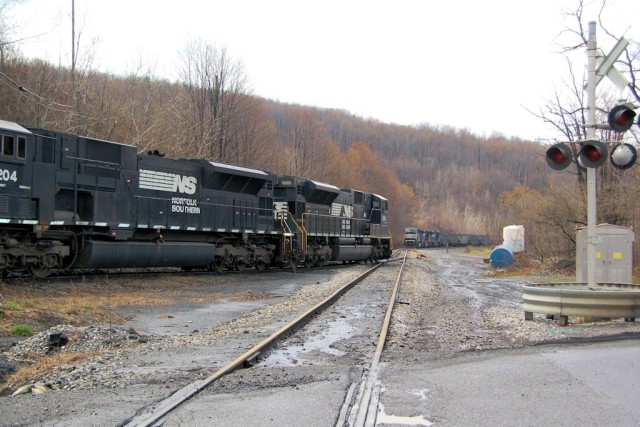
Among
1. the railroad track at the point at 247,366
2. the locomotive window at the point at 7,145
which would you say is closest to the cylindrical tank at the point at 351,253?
the locomotive window at the point at 7,145

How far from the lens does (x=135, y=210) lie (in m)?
16.7

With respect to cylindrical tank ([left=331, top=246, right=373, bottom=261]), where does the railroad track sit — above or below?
below

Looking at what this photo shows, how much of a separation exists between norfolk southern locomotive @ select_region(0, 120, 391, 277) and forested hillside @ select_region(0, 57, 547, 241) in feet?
6.86

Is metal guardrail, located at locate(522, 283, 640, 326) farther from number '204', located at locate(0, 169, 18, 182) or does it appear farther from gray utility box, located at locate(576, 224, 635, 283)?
number '204', located at locate(0, 169, 18, 182)

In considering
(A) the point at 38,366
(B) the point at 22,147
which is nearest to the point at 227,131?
(B) the point at 22,147

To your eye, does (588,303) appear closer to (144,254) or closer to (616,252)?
(616,252)

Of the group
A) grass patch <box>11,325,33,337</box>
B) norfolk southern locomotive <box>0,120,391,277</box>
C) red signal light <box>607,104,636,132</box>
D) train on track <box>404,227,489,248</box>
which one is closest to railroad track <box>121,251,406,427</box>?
grass patch <box>11,325,33,337</box>

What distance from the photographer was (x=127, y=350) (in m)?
7.66

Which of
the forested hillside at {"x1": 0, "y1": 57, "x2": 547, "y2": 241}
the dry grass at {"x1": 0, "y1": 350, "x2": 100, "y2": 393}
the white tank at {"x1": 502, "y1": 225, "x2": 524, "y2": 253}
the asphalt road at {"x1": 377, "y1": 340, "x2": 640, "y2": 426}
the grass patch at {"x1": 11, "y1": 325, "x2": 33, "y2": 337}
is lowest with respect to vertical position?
the dry grass at {"x1": 0, "y1": 350, "x2": 100, "y2": 393}

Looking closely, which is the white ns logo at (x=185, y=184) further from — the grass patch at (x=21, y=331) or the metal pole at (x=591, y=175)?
the metal pole at (x=591, y=175)

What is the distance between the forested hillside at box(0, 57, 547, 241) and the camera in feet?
75.3

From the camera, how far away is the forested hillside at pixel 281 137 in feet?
75.3

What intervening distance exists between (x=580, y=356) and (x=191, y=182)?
14.7 metres

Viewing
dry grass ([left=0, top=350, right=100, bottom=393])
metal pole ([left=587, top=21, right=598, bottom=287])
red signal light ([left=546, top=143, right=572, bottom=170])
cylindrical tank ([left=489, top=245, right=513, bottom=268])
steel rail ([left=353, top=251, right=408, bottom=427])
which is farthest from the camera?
cylindrical tank ([left=489, top=245, right=513, bottom=268])
